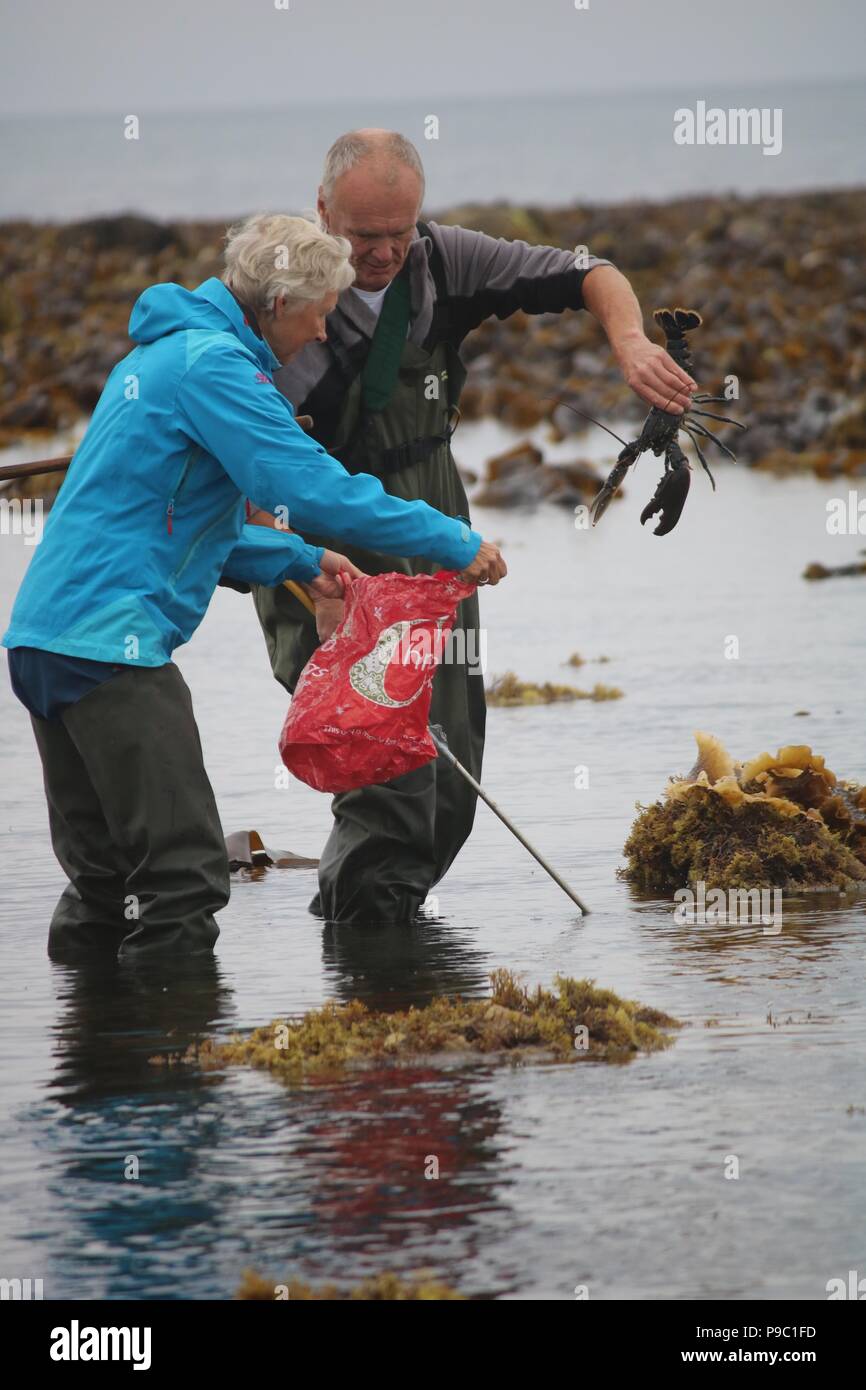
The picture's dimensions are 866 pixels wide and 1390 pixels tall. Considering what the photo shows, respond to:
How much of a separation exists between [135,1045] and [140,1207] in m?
1.19

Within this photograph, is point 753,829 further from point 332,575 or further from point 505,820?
point 332,575

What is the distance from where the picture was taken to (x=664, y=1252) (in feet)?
14.3

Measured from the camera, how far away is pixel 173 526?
20.0 feet

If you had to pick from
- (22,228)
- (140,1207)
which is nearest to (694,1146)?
(140,1207)

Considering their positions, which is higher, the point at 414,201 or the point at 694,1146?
the point at 414,201

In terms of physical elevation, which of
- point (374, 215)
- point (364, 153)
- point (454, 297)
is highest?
point (364, 153)

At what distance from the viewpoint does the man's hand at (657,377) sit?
6664 mm

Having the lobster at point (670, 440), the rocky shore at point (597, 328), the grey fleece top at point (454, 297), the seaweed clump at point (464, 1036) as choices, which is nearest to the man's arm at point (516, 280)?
the grey fleece top at point (454, 297)

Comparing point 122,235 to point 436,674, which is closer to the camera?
point 436,674

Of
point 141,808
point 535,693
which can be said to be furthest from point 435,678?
point 535,693

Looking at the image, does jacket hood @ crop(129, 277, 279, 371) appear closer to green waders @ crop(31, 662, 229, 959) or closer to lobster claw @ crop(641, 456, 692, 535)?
green waders @ crop(31, 662, 229, 959)

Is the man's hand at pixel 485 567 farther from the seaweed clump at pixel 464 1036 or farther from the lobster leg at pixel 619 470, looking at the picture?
the seaweed clump at pixel 464 1036

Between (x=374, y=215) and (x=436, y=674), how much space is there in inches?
55.6
